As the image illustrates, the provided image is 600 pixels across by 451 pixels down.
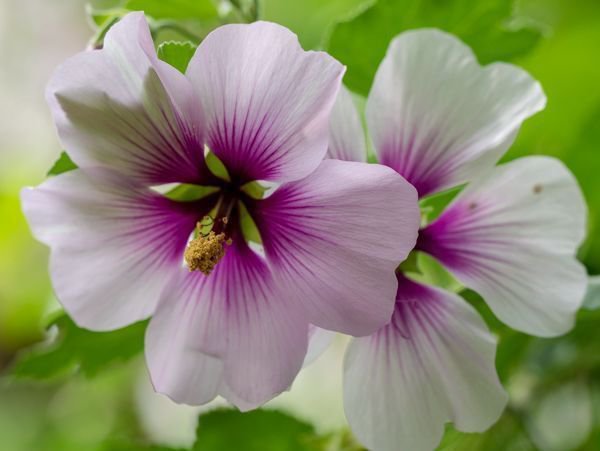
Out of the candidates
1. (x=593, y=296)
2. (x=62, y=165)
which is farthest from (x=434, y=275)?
(x=62, y=165)

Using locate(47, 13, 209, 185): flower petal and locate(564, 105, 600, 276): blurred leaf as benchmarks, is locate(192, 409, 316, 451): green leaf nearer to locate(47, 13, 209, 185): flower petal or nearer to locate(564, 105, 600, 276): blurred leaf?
locate(47, 13, 209, 185): flower petal

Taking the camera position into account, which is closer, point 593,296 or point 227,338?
point 227,338

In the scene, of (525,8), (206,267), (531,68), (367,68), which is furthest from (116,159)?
(525,8)

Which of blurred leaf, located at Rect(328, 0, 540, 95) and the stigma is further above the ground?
blurred leaf, located at Rect(328, 0, 540, 95)

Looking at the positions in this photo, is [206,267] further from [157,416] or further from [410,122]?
[157,416]

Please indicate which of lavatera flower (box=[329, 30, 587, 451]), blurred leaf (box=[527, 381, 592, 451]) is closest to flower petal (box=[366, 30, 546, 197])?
lavatera flower (box=[329, 30, 587, 451])

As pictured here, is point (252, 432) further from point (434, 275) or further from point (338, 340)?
point (338, 340)
